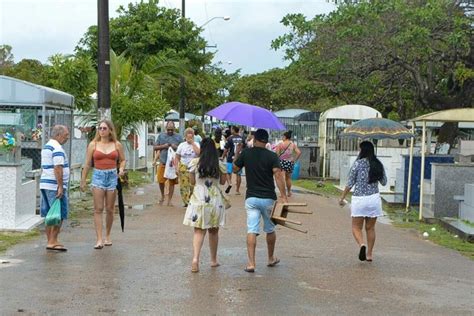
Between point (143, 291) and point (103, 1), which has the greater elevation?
point (103, 1)

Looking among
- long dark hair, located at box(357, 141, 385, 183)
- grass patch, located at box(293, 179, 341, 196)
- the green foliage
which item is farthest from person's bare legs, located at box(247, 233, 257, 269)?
grass patch, located at box(293, 179, 341, 196)

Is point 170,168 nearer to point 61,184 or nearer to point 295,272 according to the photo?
point 61,184

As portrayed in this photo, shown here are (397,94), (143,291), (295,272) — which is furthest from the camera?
(397,94)

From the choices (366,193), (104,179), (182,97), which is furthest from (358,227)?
(182,97)

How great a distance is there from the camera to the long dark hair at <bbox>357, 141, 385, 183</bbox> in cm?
974

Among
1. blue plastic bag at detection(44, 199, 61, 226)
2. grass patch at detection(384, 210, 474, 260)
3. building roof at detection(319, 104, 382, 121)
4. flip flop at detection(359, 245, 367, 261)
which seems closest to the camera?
blue plastic bag at detection(44, 199, 61, 226)

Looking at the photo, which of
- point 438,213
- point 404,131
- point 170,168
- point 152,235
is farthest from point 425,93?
point 152,235

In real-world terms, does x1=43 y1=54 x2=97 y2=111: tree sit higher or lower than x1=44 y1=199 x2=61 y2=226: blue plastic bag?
higher

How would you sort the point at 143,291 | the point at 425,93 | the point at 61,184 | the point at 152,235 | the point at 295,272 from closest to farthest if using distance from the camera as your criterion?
the point at 143,291 < the point at 295,272 < the point at 61,184 < the point at 152,235 < the point at 425,93

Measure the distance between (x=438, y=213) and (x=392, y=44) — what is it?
8436 mm

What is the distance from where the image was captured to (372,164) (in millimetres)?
9789

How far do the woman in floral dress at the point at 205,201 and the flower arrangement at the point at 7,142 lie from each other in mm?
3636

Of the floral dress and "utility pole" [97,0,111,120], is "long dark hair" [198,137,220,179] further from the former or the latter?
"utility pole" [97,0,111,120]

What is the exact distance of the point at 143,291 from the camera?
24.6 ft
